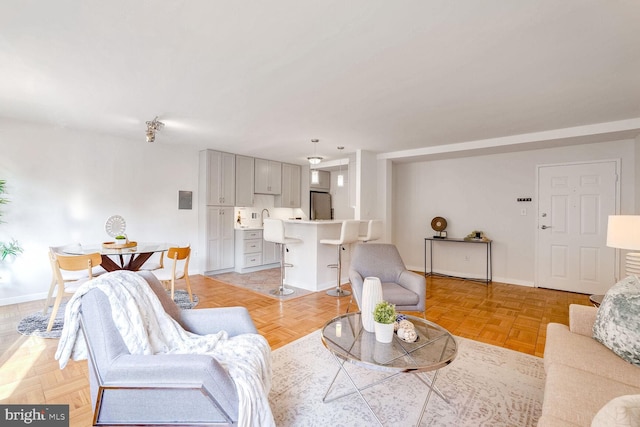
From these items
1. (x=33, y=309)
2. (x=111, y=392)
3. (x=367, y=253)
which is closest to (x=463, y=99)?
(x=367, y=253)

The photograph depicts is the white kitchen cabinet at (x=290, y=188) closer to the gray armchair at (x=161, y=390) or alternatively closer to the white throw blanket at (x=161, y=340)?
the white throw blanket at (x=161, y=340)

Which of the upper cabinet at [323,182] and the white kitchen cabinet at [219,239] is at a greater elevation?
the upper cabinet at [323,182]

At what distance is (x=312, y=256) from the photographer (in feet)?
14.6

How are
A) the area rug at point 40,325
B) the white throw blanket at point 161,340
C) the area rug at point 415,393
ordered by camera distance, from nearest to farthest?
1. the white throw blanket at point 161,340
2. the area rug at point 415,393
3. the area rug at point 40,325

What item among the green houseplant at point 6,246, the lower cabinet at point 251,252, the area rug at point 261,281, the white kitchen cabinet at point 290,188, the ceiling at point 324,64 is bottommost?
the area rug at point 261,281

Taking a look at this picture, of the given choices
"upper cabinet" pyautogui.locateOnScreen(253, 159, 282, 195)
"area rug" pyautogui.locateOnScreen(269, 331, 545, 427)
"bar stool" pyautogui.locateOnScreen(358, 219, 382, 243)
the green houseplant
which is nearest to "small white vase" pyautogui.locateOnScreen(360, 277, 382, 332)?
"area rug" pyautogui.locateOnScreen(269, 331, 545, 427)

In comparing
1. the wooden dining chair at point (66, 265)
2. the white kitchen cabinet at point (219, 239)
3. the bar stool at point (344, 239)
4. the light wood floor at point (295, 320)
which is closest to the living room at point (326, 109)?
the white kitchen cabinet at point (219, 239)

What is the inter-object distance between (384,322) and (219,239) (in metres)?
4.45

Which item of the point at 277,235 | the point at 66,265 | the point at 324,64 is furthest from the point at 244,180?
the point at 324,64

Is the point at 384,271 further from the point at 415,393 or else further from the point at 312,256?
the point at 312,256

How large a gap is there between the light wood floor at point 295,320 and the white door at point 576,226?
315 mm

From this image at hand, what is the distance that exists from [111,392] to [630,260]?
3639 mm

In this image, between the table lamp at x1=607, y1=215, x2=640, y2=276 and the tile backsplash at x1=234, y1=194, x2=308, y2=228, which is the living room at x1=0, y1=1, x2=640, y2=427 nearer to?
the tile backsplash at x1=234, y1=194, x2=308, y2=228

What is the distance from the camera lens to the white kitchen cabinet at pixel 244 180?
19.1 feet
